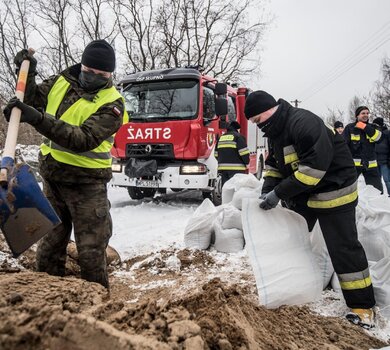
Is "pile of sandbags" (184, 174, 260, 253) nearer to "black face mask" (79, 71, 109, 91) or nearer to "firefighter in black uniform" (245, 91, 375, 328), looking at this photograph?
"firefighter in black uniform" (245, 91, 375, 328)

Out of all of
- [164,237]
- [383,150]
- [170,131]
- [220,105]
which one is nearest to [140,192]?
[170,131]

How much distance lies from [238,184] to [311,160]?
265cm

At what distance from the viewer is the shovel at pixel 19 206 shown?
6.45 feet

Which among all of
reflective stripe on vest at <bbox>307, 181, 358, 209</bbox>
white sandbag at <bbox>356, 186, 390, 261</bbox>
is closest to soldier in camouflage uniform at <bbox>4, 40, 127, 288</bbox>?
reflective stripe on vest at <bbox>307, 181, 358, 209</bbox>

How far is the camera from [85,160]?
2.42 m

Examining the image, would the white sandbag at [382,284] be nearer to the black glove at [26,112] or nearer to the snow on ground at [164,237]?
the snow on ground at [164,237]

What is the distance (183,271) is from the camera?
360 cm

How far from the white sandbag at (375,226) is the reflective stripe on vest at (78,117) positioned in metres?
2.36

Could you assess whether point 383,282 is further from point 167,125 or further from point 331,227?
point 167,125

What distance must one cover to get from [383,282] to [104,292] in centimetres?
210

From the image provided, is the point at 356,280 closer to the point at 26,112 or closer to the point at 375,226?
the point at 375,226

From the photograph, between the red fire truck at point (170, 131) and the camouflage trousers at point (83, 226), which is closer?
the camouflage trousers at point (83, 226)

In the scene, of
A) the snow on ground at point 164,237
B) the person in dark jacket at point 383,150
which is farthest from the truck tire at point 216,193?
the person in dark jacket at point 383,150

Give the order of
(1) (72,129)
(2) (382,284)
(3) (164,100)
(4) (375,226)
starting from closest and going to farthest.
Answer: (1) (72,129)
(2) (382,284)
(4) (375,226)
(3) (164,100)
